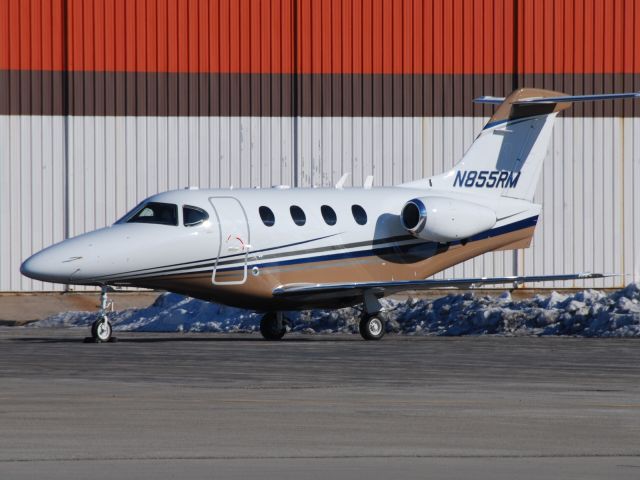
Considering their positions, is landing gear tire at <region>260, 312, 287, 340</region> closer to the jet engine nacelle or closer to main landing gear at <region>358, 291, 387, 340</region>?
main landing gear at <region>358, 291, 387, 340</region>

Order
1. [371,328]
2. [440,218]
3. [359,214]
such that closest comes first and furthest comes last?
[371,328]
[359,214]
[440,218]

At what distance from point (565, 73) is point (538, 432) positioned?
27.4 m

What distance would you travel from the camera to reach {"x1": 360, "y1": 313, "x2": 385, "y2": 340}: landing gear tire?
25578 mm

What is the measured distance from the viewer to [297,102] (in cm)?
3728

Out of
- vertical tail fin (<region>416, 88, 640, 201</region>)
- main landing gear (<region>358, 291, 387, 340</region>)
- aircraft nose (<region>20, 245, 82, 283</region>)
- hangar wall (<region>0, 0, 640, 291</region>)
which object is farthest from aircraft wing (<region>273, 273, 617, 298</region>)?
hangar wall (<region>0, 0, 640, 291</region>)

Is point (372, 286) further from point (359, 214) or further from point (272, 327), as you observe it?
point (272, 327)

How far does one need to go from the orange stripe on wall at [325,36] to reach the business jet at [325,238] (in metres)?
8.68

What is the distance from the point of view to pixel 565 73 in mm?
37719

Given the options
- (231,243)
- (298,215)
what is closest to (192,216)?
(231,243)

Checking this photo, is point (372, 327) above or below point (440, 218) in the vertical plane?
below

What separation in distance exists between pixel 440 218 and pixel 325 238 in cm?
216

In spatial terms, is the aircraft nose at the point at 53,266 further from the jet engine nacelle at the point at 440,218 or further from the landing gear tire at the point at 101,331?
the jet engine nacelle at the point at 440,218

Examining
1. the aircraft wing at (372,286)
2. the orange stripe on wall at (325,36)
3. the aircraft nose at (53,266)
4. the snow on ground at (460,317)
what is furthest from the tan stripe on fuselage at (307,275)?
the orange stripe on wall at (325,36)

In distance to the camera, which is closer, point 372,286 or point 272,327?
point 372,286
